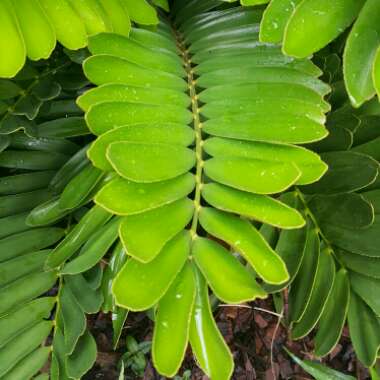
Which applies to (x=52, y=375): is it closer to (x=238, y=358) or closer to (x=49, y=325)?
(x=49, y=325)

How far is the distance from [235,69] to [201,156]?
19 centimetres

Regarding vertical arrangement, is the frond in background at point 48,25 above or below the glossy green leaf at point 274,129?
above

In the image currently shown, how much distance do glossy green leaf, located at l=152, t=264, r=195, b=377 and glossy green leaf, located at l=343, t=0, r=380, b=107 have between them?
0.99 feet

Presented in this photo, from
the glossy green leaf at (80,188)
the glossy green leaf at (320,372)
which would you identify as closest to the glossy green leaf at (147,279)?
the glossy green leaf at (80,188)

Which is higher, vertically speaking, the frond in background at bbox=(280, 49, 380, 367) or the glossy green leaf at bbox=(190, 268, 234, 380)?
the glossy green leaf at bbox=(190, 268, 234, 380)

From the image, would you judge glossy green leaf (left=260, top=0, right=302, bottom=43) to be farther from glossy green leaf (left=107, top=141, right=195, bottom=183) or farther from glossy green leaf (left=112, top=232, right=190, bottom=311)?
glossy green leaf (left=112, top=232, right=190, bottom=311)

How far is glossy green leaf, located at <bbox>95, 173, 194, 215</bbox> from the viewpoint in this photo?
26.2 inches

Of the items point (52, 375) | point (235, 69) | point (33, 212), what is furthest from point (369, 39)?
point (52, 375)

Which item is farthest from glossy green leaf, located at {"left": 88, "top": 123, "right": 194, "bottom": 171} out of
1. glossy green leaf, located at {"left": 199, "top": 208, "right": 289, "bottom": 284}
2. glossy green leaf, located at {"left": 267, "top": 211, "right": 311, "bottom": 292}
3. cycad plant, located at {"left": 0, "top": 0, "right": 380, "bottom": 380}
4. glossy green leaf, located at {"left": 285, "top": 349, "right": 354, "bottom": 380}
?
glossy green leaf, located at {"left": 285, "top": 349, "right": 354, "bottom": 380}

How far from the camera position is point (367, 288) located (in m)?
0.92

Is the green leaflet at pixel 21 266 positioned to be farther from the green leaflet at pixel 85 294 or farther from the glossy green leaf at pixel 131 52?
the glossy green leaf at pixel 131 52

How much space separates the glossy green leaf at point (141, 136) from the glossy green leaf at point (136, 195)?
0.04 meters

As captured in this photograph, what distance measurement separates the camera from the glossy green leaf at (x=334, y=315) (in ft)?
3.01

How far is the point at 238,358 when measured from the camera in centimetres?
148
